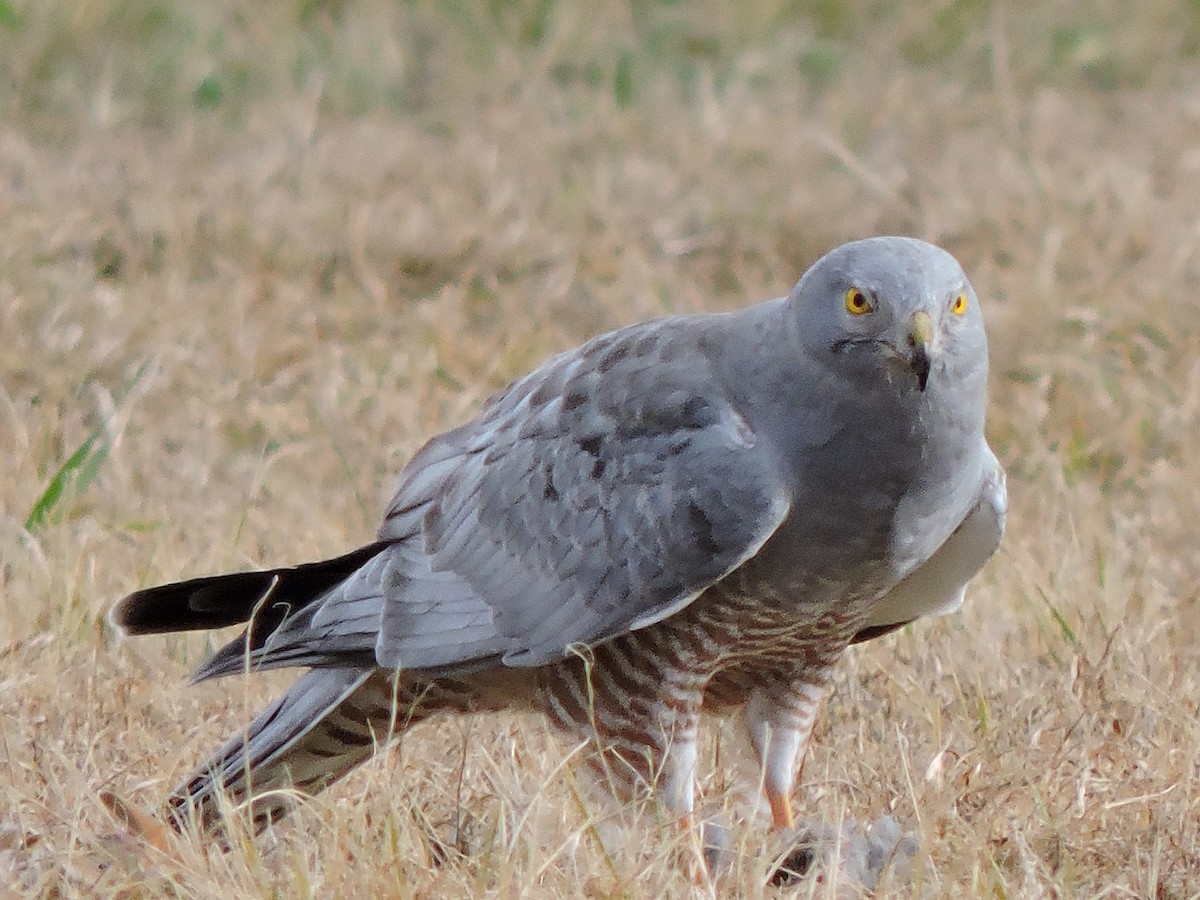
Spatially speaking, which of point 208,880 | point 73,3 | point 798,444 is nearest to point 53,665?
point 208,880

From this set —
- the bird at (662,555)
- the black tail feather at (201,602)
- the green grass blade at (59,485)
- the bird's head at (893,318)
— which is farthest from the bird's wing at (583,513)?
the green grass blade at (59,485)

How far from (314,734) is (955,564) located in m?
1.25

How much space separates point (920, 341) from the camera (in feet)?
10.2

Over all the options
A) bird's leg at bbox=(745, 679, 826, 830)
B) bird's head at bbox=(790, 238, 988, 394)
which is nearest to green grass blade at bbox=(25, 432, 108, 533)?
bird's leg at bbox=(745, 679, 826, 830)

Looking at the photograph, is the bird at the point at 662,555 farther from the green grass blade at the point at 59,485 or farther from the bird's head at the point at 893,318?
the green grass blade at the point at 59,485

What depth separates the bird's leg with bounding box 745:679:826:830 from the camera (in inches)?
142

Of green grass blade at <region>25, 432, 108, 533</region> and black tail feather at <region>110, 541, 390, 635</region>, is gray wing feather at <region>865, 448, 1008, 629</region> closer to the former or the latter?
black tail feather at <region>110, 541, 390, 635</region>

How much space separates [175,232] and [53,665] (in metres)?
3.17

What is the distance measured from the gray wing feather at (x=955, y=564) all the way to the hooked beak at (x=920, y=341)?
40cm

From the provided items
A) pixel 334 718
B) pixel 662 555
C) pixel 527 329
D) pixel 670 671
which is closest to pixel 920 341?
pixel 662 555

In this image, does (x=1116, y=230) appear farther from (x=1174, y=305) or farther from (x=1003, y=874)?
(x=1003, y=874)

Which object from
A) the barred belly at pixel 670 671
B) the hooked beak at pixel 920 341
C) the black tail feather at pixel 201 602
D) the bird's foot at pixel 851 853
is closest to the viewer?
the bird's foot at pixel 851 853

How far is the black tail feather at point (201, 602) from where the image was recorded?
3.52 metres

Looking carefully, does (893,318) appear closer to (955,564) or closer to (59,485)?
(955,564)
